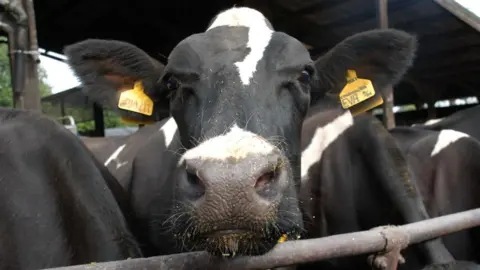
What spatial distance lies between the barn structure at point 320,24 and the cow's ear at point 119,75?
238 centimetres

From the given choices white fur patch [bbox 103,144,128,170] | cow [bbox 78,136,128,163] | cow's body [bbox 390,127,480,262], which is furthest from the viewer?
cow [bbox 78,136,128,163]

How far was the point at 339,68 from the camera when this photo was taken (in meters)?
2.84

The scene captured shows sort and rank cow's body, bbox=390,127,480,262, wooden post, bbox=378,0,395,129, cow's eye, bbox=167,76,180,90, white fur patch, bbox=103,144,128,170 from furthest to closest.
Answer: wooden post, bbox=378,0,395,129 < white fur patch, bbox=103,144,128,170 < cow's body, bbox=390,127,480,262 < cow's eye, bbox=167,76,180,90

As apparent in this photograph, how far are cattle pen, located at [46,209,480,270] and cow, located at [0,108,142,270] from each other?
0.52 metres

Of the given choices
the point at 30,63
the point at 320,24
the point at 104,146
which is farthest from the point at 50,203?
the point at 320,24

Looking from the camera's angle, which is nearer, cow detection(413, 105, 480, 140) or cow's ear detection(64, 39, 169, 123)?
cow's ear detection(64, 39, 169, 123)

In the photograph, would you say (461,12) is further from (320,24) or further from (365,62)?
(365,62)

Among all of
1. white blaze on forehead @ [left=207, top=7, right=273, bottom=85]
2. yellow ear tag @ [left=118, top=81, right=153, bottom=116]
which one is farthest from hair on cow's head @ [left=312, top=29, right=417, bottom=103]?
yellow ear tag @ [left=118, top=81, right=153, bottom=116]

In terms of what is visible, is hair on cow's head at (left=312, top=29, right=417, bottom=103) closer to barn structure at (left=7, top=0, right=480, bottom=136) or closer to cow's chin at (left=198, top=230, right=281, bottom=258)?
cow's chin at (left=198, top=230, right=281, bottom=258)

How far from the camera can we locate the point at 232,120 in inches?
71.8

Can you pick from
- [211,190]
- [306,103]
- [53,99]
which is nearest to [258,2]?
[306,103]

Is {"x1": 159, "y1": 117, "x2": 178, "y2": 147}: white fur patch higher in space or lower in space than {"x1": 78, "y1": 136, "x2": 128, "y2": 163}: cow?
higher

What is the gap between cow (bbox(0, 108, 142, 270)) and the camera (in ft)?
5.89

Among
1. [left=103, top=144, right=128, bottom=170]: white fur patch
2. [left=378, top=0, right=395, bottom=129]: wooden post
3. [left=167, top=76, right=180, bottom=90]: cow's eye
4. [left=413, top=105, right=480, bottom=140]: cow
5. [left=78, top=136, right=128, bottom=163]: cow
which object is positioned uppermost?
[left=167, top=76, right=180, bottom=90]: cow's eye
